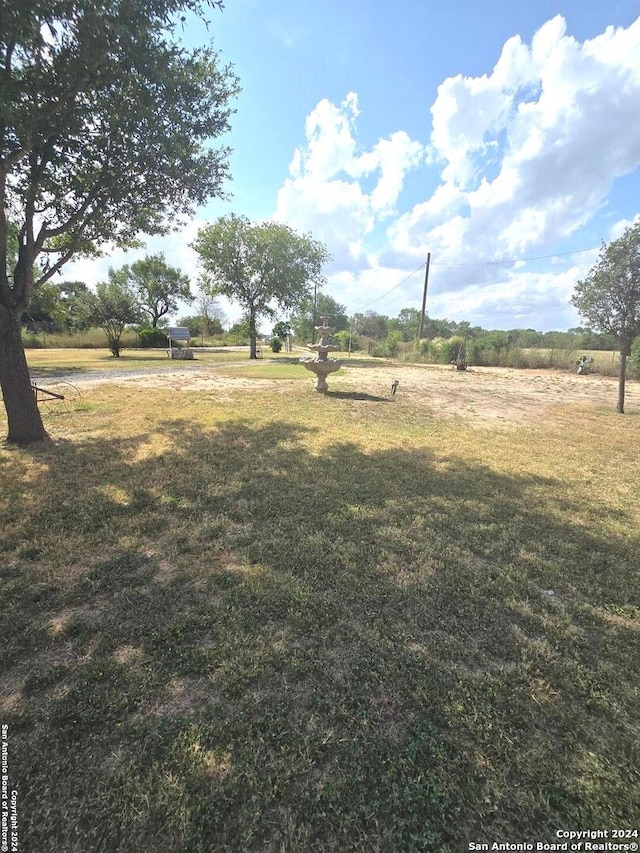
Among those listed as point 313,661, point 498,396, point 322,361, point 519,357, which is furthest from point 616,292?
point 519,357

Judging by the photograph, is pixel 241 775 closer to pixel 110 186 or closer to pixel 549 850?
pixel 549 850

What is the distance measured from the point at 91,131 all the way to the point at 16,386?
11.8 ft

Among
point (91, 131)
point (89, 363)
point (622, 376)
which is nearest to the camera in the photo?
point (91, 131)

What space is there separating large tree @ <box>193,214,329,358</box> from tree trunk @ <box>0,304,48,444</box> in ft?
66.2

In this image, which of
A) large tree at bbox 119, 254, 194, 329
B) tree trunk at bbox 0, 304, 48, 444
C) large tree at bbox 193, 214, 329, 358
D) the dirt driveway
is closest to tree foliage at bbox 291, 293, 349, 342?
large tree at bbox 119, 254, 194, 329

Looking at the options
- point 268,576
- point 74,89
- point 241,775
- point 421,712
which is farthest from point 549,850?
point 74,89

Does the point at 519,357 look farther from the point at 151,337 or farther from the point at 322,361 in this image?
the point at 151,337

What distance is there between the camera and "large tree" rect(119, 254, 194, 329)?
128 ft

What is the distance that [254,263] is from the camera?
75.1 ft

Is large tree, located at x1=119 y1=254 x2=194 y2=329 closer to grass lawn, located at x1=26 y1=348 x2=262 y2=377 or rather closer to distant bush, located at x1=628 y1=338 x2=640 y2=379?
grass lawn, located at x1=26 y1=348 x2=262 y2=377

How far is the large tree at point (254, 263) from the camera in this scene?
73.8 ft

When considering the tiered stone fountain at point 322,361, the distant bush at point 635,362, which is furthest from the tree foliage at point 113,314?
the distant bush at point 635,362

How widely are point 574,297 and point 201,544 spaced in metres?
9.69

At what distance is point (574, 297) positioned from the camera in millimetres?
8203
